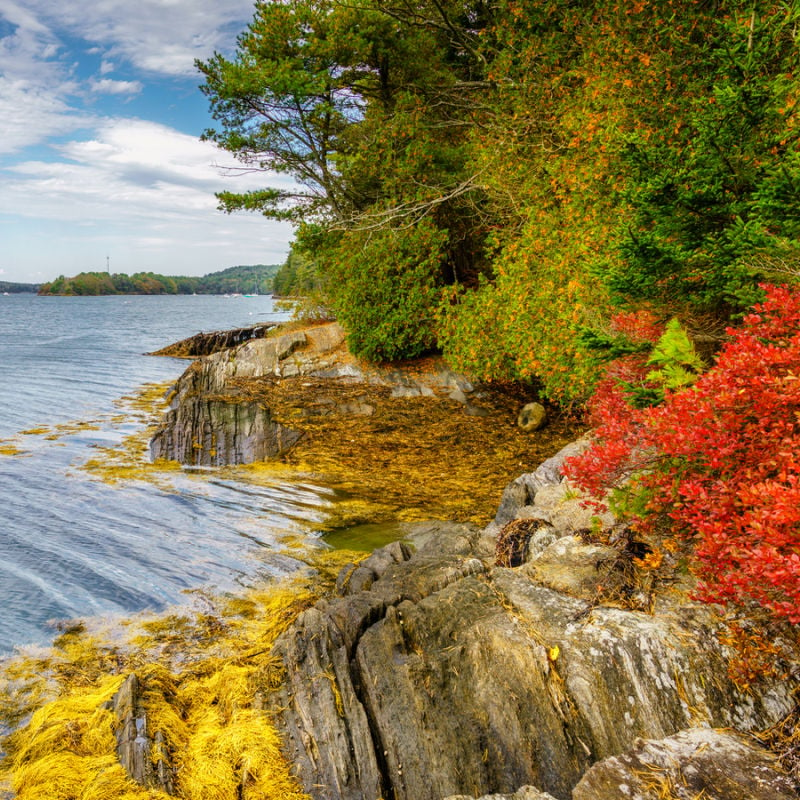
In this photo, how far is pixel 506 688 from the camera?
12.3ft

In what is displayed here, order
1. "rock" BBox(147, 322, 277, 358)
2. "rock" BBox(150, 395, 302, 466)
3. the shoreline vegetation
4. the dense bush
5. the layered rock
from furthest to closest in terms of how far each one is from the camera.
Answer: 1. "rock" BBox(147, 322, 277, 358)
2. the dense bush
3. the layered rock
4. "rock" BBox(150, 395, 302, 466)
5. the shoreline vegetation

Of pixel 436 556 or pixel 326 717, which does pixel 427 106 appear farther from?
pixel 326 717

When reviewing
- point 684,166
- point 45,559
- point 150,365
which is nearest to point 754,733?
point 684,166

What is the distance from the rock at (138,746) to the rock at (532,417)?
10.3 metres

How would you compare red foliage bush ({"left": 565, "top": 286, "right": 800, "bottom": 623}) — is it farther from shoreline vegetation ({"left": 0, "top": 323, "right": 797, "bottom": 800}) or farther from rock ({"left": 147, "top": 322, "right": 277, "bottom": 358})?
rock ({"left": 147, "top": 322, "right": 277, "bottom": 358})

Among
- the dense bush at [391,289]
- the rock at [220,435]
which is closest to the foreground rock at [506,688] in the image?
the rock at [220,435]

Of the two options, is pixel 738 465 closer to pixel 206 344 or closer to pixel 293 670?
pixel 293 670

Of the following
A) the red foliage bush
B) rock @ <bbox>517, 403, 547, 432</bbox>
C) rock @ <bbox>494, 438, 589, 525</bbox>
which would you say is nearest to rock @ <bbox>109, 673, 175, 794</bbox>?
the red foliage bush

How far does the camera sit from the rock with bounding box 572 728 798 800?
2.75 m

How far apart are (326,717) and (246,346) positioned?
51.9 ft

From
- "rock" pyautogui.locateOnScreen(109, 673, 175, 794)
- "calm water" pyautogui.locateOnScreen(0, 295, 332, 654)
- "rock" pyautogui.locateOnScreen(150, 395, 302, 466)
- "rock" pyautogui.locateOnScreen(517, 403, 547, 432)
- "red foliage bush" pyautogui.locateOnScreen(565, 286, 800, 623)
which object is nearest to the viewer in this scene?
"red foliage bush" pyautogui.locateOnScreen(565, 286, 800, 623)

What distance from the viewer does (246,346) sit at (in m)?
18.7

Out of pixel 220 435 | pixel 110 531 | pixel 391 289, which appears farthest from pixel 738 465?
pixel 391 289

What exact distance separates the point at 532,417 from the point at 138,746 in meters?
10.9
